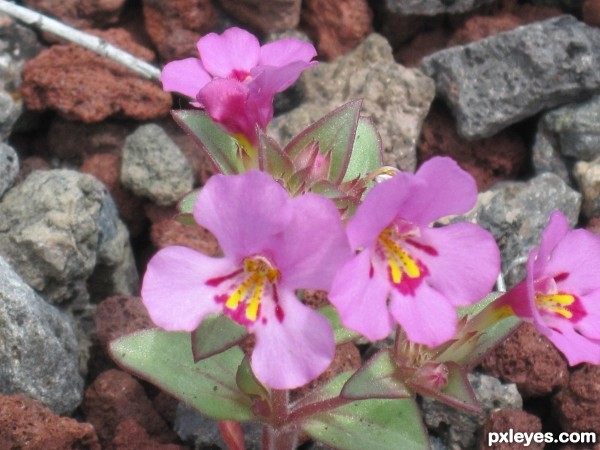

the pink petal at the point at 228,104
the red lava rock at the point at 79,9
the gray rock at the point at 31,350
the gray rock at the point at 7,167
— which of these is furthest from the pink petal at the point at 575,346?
the red lava rock at the point at 79,9

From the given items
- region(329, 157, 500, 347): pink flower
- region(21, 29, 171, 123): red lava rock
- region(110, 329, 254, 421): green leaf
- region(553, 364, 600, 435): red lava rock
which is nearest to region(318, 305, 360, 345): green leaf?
region(110, 329, 254, 421): green leaf

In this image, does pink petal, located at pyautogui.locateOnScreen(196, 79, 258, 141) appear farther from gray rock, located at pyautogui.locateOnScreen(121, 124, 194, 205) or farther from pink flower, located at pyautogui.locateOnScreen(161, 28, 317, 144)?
gray rock, located at pyautogui.locateOnScreen(121, 124, 194, 205)

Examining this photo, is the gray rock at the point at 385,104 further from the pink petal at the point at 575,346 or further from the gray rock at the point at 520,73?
the pink petal at the point at 575,346

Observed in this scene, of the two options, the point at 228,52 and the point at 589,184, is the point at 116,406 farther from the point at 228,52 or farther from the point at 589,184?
the point at 589,184

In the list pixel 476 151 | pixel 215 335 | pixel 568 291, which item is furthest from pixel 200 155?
pixel 568 291

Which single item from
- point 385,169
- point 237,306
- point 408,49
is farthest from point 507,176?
point 237,306

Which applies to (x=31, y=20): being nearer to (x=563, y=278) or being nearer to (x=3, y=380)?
(x=3, y=380)
